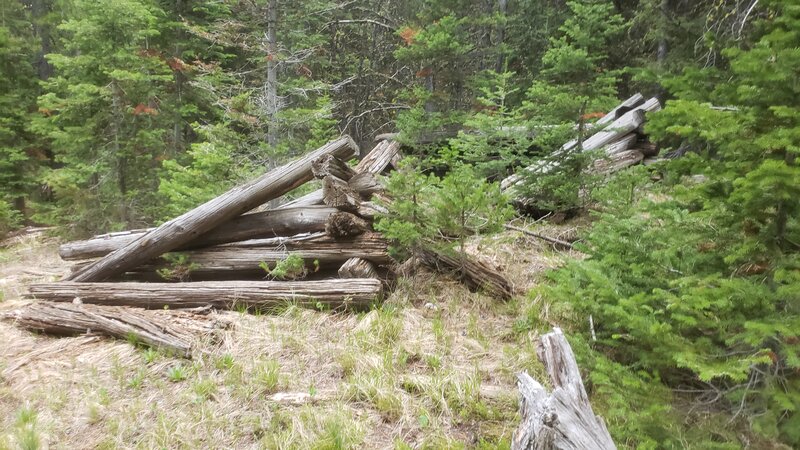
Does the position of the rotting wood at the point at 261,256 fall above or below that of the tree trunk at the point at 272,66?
below

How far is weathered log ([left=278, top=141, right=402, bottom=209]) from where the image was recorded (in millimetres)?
6221

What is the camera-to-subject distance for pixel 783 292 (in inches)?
87.0

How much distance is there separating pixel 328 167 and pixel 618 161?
5336 mm

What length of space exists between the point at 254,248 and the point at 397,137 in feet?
13.6

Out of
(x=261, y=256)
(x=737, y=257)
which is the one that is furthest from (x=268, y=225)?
(x=737, y=257)

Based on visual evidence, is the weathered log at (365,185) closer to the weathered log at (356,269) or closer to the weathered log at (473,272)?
the weathered log at (356,269)

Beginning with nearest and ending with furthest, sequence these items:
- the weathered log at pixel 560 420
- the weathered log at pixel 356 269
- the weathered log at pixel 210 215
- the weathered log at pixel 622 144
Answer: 1. the weathered log at pixel 560 420
2. the weathered log at pixel 356 269
3. the weathered log at pixel 210 215
4. the weathered log at pixel 622 144

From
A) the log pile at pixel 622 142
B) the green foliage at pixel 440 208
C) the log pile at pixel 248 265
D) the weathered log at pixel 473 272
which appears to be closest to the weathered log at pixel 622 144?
the log pile at pixel 622 142

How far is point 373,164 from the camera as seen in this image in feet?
22.8

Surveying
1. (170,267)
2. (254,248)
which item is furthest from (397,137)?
(170,267)

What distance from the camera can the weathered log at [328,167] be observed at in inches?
203

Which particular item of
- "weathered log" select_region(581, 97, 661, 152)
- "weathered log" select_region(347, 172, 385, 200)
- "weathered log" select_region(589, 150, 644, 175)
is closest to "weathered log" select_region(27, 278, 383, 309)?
"weathered log" select_region(347, 172, 385, 200)

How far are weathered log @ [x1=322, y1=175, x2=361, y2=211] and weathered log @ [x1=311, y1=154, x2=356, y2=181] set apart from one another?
11 centimetres

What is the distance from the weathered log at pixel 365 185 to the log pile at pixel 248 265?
0.04ft
